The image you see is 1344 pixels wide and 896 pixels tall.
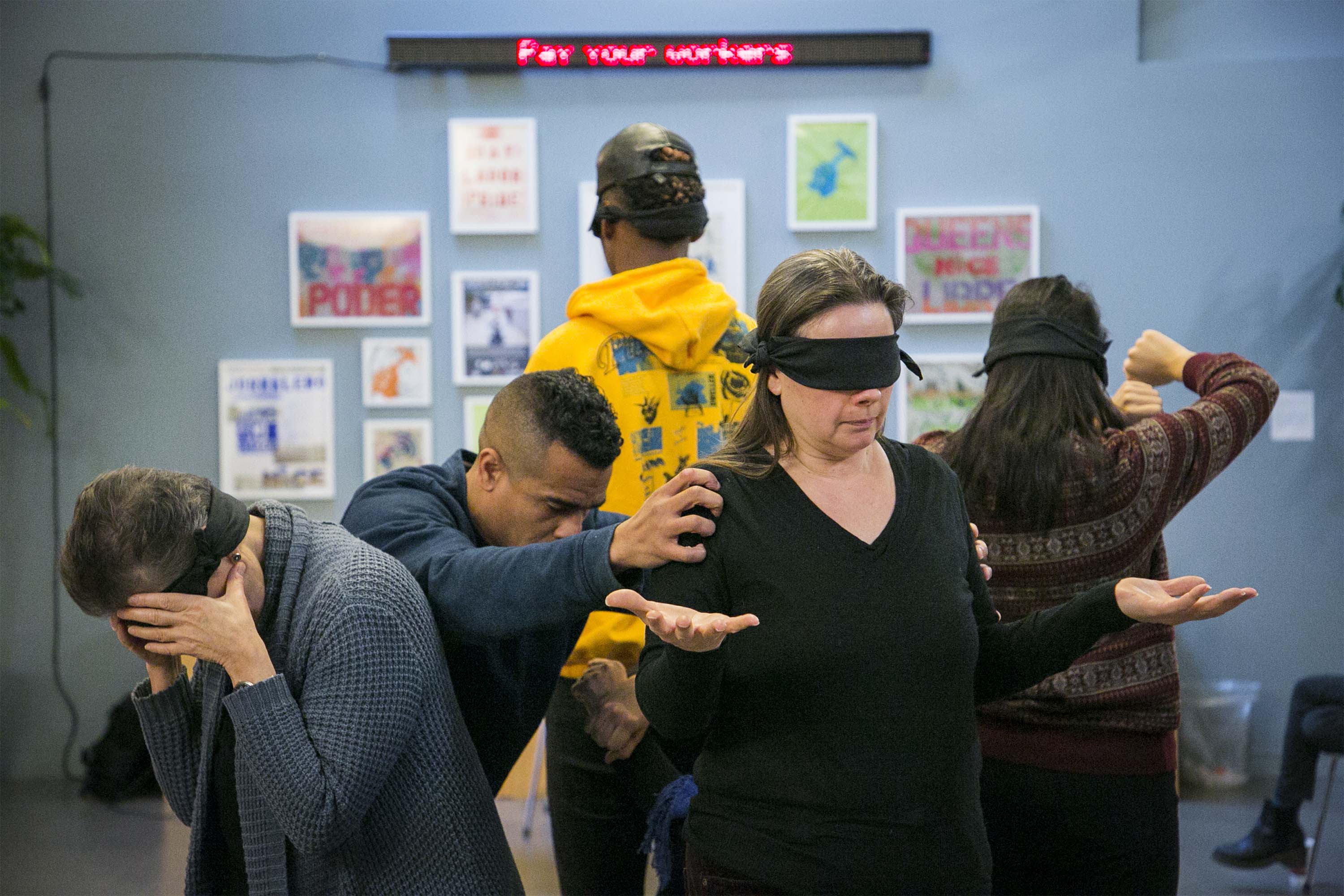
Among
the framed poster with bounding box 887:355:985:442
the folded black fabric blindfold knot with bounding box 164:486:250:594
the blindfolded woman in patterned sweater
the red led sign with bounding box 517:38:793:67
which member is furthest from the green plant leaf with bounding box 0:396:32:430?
the blindfolded woman in patterned sweater

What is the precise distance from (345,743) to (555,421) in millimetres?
544

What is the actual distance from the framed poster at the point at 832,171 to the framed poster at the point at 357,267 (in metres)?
1.45

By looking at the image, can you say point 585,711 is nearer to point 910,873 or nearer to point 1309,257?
point 910,873

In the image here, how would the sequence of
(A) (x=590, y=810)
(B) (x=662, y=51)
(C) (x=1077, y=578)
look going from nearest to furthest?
(C) (x=1077, y=578) → (A) (x=590, y=810) → (B) (x=662, y=51)

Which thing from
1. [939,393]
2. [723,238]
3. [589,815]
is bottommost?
[589,815]

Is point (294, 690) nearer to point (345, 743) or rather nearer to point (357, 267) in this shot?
point (345, 743)

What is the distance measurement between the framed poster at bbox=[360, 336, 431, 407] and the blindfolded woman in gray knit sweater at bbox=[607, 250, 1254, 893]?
3.34 metres

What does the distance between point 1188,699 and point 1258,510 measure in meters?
0.80

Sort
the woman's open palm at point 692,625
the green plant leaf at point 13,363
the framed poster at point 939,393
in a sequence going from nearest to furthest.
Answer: the woman's open palm at point 692,625
the green plant leaf at point 13,363
the framed poster at point 939,393

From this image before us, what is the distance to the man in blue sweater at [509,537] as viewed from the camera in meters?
1.50

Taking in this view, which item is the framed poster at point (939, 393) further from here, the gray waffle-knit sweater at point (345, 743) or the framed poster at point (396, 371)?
the gray waffle-knit sweater at point (345, 743)

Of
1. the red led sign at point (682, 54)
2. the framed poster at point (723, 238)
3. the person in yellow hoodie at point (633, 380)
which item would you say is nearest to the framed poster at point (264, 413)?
the framed poster at point (723, 238)

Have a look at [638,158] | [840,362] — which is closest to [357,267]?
[638,158]

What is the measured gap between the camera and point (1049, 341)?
1.85 m
